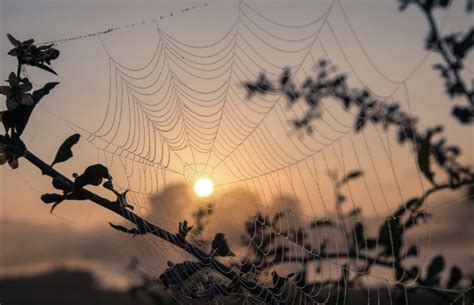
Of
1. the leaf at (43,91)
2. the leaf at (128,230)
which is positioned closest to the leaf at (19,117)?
the leaf at (43,91)

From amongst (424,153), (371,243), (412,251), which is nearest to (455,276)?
(412,251)

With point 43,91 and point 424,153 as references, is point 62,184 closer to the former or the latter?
point 43,91

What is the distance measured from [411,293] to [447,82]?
1393 mm

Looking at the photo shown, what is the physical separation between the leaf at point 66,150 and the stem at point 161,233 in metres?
0.23

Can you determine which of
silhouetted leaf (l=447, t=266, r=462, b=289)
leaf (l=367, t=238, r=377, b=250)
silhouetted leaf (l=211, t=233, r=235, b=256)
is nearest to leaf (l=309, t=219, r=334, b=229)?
Answer: leaf (l=367, t=238, r=377, b=250)

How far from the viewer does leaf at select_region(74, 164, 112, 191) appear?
1.92 m

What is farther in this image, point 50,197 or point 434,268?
point 434,268

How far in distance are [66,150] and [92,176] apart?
0.31m

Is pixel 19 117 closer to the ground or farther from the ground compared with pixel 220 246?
farther from the ground

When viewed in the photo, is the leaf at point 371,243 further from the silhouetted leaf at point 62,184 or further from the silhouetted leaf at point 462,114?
the silhouetted leaf at point 62,184

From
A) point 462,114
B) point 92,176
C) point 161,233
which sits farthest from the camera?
point 462,114

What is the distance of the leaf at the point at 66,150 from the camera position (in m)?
2.23

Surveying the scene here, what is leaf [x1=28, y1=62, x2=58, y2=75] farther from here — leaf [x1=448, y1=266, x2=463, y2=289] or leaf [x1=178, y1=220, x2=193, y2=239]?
leaf [x1=448, y1=266, x2=463, y2=289]

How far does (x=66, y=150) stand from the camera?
223 cm
